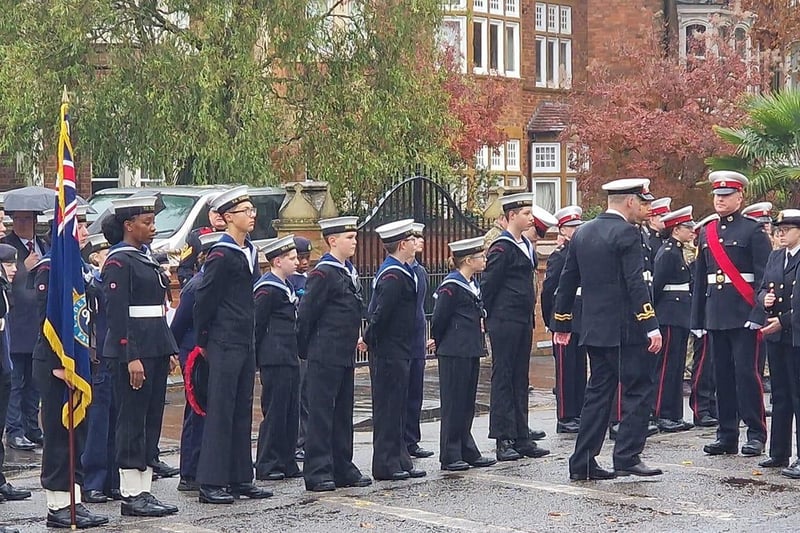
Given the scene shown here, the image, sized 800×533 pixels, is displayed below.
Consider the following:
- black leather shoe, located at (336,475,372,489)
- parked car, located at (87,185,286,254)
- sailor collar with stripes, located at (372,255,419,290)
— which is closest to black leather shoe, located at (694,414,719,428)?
sailor collar with stripes, located at (372,255,419,290)

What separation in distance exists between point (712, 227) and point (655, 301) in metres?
1.68

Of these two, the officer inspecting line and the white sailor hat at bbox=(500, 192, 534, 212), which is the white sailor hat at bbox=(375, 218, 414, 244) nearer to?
the officer inspecting line

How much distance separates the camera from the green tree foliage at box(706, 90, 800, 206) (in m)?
20.3

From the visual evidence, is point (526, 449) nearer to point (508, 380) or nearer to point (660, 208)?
point (508, 380)

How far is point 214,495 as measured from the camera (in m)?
10.7

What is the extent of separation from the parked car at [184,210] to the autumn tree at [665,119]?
12.5 metres

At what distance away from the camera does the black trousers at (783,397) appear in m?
12.1

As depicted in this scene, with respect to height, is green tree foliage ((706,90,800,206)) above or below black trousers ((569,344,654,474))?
above

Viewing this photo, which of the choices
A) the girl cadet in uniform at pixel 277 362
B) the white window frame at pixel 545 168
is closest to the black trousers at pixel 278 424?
the girl cadet in uniform at pixel 277 362

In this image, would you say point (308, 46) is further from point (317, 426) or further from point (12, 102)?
point (317, 426)

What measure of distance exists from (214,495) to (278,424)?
1.29 metres

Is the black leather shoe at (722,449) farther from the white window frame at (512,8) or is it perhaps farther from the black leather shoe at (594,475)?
the white window frame at (512,8)

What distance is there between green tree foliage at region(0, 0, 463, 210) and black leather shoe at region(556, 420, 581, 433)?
7.71m

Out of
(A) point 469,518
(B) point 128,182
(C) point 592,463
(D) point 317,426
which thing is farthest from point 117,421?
(B) point 128,182
